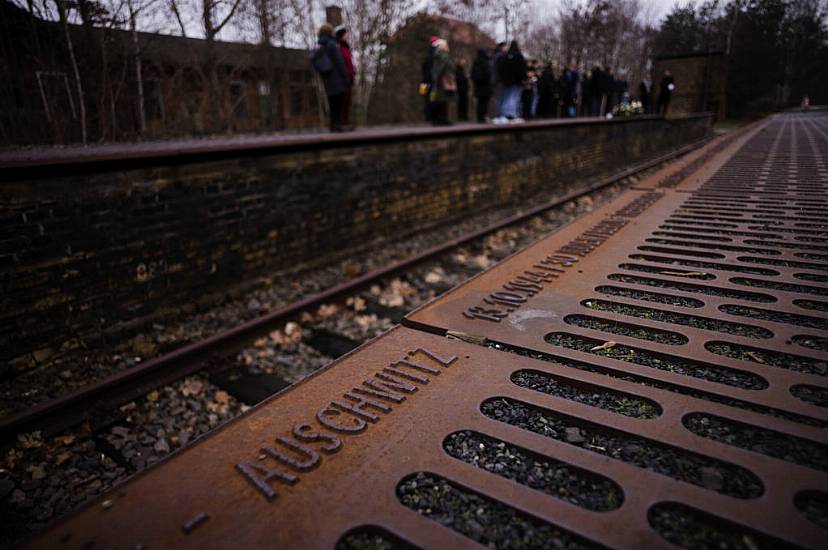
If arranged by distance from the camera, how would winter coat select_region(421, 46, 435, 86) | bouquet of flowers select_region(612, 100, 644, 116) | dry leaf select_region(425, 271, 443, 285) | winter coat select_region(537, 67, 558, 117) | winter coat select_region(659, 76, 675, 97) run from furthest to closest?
winter coat select_region(659, 76, 675, 97) < bouquet of flowers select_region(612, 100, 644, 116) < winter coat select_region(537, 67, 558, 117) < winter coat select_region(421, 46, 435, 86) < dry leaf select_region(425, 271, 443, 285)

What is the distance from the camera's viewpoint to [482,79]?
11750 mm

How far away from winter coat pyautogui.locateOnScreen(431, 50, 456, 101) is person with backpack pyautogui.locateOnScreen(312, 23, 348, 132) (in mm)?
2322

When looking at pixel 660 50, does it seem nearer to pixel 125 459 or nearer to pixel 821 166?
pixel 821 166

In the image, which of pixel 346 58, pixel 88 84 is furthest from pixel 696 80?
pixel 88 84

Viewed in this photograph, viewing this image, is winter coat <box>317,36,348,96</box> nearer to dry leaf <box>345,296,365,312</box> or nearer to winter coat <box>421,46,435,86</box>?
winter coat <box>421,46,435,86</box>

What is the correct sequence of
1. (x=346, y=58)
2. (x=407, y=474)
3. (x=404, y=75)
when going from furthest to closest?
(x=404, y=75) → (x=346, y=58) → (x=407, y=474)

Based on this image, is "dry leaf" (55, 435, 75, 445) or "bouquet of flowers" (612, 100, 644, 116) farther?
"bouquet of flowers" (612, 100, 644, 116)

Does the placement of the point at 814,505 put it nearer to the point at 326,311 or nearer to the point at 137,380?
the point at 137,380

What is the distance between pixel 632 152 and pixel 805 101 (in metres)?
32.9

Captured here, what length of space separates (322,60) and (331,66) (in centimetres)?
18

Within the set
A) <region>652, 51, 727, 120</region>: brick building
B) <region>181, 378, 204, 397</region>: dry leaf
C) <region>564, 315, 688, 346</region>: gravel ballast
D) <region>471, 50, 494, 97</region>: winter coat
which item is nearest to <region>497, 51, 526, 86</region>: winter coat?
<region>471, 50, 494, 97</region>: winter coat

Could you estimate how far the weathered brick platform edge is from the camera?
351 centimetres

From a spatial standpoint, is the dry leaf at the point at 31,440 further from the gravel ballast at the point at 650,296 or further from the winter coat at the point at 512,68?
the winter coat at the point at 512,68

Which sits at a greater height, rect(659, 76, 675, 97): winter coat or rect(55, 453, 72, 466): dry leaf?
rect(659, 76, 675, 97): winter coat
